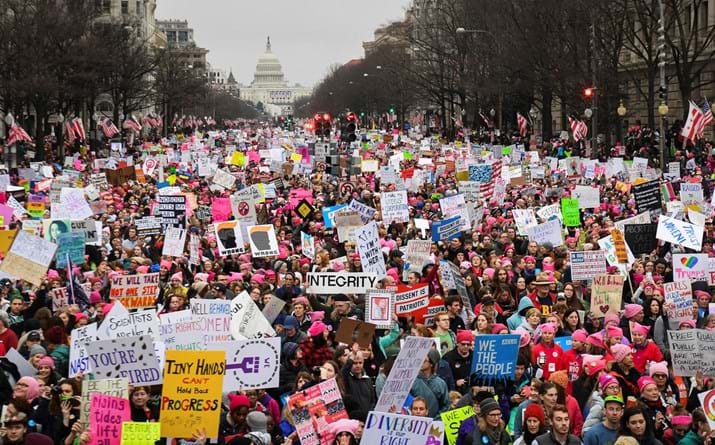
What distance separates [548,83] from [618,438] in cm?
5188

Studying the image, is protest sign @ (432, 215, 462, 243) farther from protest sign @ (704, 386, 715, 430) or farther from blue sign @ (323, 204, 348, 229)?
protest sign @ (704, 386, 715, 430)

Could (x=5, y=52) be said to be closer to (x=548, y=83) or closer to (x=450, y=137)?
(x=548, y=83)

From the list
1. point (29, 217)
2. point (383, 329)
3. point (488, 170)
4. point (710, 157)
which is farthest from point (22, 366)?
point (710, 157)

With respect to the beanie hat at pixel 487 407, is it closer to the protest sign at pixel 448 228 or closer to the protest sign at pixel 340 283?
the protest sign at pixel 340 283

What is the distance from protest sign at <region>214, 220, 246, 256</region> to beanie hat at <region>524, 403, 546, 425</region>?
11.6 metres

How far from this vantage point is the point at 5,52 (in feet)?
193

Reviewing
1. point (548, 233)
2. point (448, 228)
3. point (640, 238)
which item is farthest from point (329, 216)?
point (640, 238)

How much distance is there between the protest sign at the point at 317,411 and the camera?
10078 mm

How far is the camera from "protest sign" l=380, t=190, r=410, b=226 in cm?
2506

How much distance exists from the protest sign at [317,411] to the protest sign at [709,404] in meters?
2.42

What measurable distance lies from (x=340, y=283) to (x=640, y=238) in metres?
5.97

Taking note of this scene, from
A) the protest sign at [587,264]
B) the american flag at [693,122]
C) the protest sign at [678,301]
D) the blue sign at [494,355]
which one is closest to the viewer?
the blue sign at [494,355]

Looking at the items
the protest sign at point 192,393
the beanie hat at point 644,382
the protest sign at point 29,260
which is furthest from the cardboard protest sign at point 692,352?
the protest sign at point 29,260

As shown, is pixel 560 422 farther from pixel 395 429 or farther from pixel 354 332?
pixel 354 332
